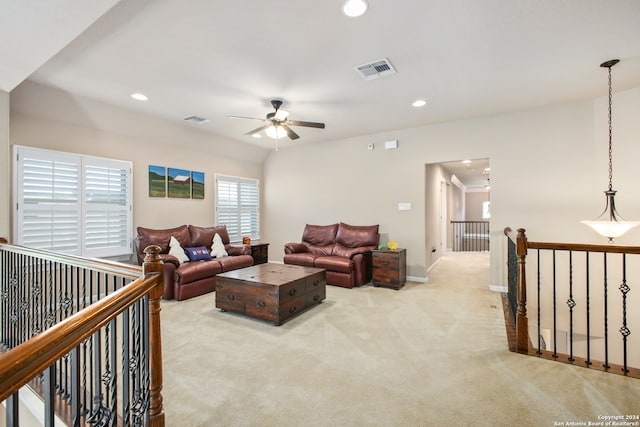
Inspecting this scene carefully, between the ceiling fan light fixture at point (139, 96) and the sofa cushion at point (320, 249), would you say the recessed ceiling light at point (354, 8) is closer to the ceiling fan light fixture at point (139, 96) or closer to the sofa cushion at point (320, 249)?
the ceiling fan light fixture at point (139, 96)

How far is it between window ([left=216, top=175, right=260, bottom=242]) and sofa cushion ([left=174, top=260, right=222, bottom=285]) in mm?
1802

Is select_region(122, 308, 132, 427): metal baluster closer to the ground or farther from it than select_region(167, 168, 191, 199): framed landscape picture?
closer to the ground

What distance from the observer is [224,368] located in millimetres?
2395

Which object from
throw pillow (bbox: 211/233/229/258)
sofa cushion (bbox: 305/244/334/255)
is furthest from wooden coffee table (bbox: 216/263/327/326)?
sofa cushion (bbox: 305/244/334/255)

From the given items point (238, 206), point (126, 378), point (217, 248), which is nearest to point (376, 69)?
point (126, 378)

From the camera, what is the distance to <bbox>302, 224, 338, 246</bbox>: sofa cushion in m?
5.96

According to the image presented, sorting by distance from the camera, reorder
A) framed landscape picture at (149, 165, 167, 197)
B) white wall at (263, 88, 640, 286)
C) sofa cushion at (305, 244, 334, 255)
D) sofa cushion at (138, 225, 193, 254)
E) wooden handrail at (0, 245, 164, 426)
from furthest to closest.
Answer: sofa cushion at (305, 244, 334, 255) → framed landscape picture at (149, 165, 167, 197) → sofa cushion at (138, 225, 193, 254) → white wall at (263, 88, 640, 286) → wooden handrail at (0, 245, 164, 426)

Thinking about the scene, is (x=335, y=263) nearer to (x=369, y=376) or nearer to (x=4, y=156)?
(x=369, y=376)

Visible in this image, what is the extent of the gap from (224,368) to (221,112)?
3.62 meters

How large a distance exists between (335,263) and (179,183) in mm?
3284

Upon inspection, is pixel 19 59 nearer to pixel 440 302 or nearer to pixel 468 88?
pixel 468 88

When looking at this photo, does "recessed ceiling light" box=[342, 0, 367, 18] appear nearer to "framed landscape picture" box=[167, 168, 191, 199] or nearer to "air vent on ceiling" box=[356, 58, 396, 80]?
"air vent on ceiling" box=[356, 58, 396, 80]

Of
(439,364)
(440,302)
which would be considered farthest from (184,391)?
(440,302)

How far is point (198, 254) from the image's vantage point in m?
4.93
